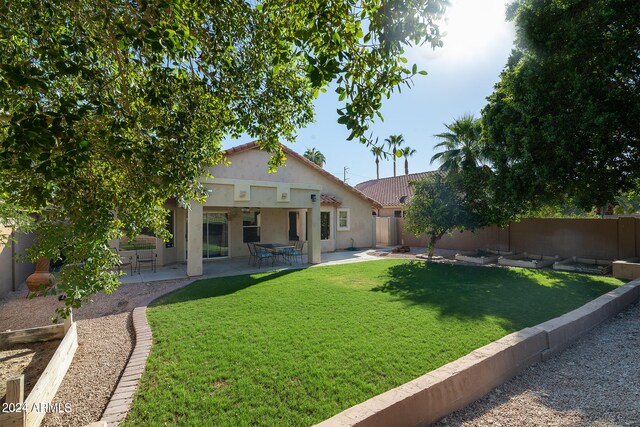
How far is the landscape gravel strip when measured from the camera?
3850 mm

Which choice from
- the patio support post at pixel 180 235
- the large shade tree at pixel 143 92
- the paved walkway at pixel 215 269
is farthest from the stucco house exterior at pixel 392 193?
the large shade tree at pixel 143 92

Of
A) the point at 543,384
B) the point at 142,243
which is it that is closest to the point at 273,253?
the point at 142,243

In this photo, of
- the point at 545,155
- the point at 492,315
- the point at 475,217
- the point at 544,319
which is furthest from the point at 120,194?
the point at 475,217

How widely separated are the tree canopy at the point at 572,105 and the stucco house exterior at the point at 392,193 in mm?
13140

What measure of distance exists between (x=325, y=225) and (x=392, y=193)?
12.1m

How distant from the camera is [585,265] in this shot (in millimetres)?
14328

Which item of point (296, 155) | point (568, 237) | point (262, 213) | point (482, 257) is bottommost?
point (482, 257)

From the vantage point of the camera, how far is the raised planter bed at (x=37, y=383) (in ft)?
10.5

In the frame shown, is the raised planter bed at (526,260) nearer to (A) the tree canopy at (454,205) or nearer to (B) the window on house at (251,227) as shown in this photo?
(A) the tree canopy at (454,205)

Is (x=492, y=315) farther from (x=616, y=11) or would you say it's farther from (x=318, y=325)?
(x=616, y=11)

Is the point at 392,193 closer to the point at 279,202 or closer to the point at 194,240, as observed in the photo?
the point at 279,202

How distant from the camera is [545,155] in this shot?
11.7 meters

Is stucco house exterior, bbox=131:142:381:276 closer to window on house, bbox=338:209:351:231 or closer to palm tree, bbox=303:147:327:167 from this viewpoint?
window on house, bbox=338:209:351:231

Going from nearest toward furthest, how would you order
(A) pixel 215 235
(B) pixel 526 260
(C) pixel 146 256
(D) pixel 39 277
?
(D) pixel 39 277
(C) pixel 146 256
(B) pixel 526 260
(A) pixel 215 235
